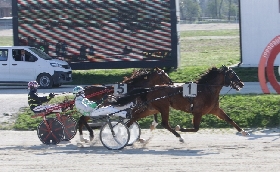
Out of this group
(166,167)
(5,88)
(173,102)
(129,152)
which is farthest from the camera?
(5,88)

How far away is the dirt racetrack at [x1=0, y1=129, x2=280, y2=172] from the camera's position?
12.7 meters

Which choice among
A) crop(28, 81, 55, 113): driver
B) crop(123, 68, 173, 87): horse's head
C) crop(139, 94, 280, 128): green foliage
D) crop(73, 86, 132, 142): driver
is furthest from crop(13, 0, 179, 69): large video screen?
crop(73, 86, 132, 142): driver

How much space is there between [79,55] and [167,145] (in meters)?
12.1

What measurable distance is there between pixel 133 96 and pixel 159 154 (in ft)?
6.40

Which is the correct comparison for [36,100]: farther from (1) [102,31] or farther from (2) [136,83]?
(1) [102,31]

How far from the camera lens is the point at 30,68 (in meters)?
25.7

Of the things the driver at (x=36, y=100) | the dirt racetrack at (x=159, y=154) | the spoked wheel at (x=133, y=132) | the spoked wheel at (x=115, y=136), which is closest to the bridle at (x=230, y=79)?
the dirt racetrack at (x=159, y=154)

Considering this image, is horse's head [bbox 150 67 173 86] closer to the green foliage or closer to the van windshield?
the green foliage

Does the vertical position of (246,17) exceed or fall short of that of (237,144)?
it exceeds it

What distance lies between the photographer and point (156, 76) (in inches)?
643

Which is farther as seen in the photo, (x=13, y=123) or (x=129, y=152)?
(x=13, y=123)

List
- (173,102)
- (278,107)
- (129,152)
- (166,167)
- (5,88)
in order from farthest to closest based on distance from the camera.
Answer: (5,88) → (278,107) → (173,102) → (129,152) → (166,167)

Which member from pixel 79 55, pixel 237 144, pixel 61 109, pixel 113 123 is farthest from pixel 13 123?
pixel 79 55

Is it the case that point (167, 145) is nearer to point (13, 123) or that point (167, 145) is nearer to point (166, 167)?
point (166, 167)
